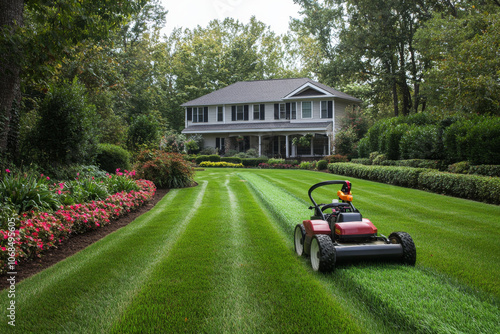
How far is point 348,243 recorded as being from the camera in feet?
13.1

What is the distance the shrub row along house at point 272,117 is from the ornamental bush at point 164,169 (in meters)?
16.5

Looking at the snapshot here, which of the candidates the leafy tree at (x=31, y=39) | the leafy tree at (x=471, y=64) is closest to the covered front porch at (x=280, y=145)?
the leafy tree at (x=471, y=64)

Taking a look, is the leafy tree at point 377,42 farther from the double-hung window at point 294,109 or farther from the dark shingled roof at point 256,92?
the double-hung window at point 294,109

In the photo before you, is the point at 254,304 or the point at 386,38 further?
the point at 386,38

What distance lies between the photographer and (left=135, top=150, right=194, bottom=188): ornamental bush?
39.6 feet

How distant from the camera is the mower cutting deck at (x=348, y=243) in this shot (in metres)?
3.64

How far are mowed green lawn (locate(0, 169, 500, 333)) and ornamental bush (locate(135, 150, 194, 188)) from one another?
630cm

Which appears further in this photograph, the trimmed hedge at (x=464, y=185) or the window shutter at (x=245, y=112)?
the window shutter at (x=245, y=112)

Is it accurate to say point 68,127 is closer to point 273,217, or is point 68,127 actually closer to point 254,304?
point 273,217

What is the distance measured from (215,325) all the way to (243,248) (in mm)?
2205

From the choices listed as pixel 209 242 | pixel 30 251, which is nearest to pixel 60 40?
pixel 30 251

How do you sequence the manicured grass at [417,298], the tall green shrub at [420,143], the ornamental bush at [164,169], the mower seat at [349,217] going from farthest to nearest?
the tall green shrub at [420,143] < the ornamental bush at [164,169] < the mower seat at [349,217] < the manicured grass at [417,298]

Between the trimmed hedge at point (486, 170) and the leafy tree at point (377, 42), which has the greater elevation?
the leafy tree at point (377, 42)

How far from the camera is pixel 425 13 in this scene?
27.8m
